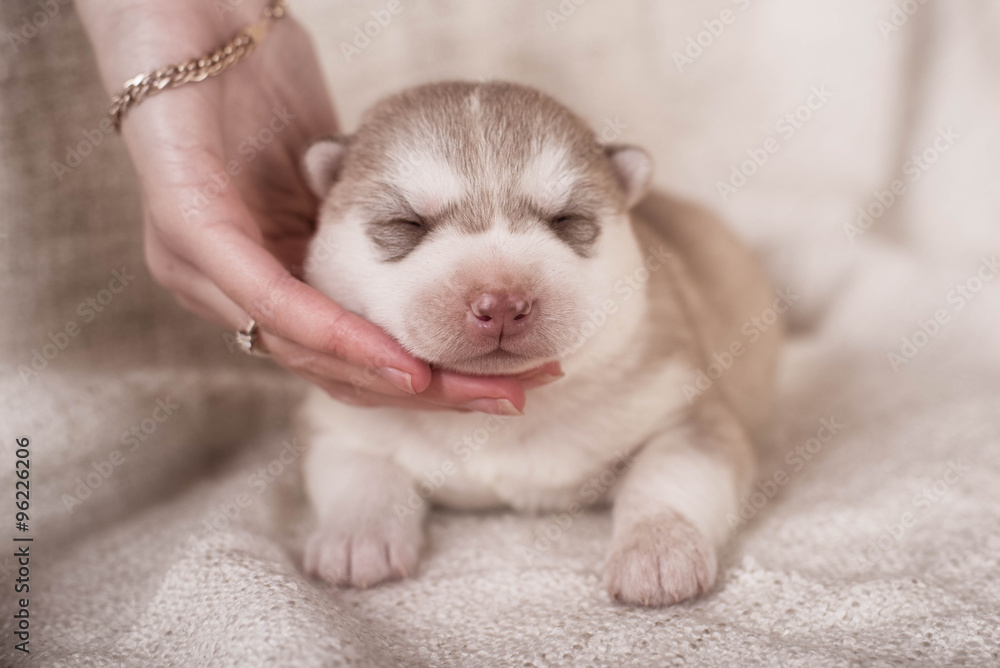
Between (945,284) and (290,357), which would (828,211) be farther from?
(290,357)

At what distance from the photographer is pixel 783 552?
7.11ft

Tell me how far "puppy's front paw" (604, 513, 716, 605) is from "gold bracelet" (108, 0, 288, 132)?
1.84 m

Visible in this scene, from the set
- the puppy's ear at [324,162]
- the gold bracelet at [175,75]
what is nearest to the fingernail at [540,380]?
the puppy's ear at [324,162]

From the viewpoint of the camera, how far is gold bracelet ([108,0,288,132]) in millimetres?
2326

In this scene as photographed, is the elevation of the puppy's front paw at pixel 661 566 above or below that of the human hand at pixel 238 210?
below

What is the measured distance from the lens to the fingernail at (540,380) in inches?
83.7

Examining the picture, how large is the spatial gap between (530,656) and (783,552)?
832mm

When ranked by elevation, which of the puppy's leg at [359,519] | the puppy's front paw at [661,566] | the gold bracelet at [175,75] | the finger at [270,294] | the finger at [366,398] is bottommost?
the puppy's leg at [359,519]

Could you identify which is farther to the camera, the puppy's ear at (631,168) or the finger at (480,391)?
the puppy's ear at (631,168)

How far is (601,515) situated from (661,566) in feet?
1.81

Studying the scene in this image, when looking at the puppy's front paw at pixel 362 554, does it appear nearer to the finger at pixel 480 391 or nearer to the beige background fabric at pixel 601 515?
the beige background fabric at pixel 601 515

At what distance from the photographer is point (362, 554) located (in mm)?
2145

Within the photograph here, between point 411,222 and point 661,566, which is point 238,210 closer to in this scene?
point 411,222

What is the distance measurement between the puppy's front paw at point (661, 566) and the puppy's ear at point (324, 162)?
1.43 m
